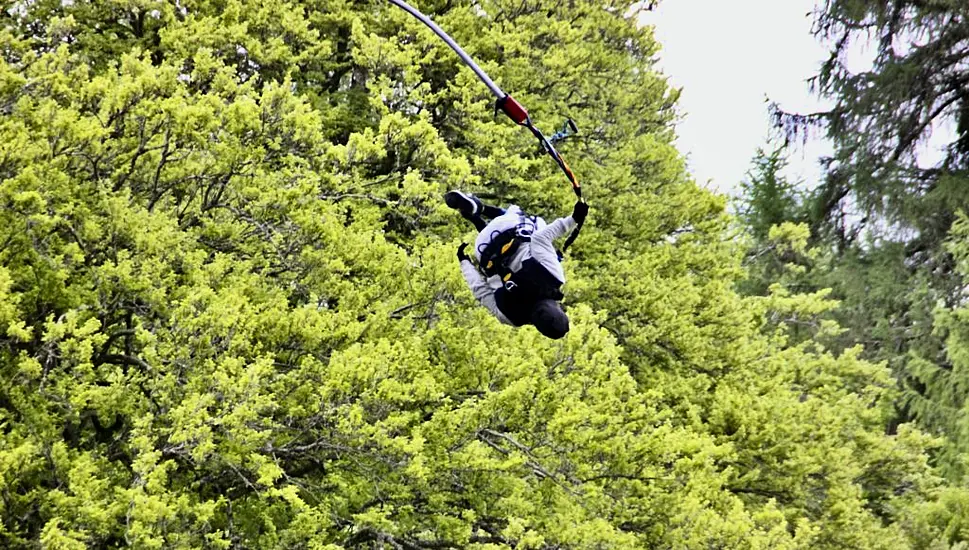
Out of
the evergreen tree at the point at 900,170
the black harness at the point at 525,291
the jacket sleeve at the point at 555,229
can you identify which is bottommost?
the black harness at the point at 525,291

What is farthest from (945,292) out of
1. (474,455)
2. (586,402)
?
(474,455)

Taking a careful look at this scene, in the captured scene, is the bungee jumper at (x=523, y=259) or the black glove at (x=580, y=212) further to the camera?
the bungee jumper at (x=523, y=259)

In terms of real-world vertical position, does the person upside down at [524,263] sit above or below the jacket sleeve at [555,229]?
below

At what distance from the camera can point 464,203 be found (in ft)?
24.7

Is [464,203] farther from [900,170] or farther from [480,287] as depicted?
[900,170]

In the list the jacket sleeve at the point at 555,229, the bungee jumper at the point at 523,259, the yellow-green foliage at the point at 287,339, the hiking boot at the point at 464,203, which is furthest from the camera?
the yellow-green foliage at the point at 287,339

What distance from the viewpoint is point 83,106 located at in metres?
9.73

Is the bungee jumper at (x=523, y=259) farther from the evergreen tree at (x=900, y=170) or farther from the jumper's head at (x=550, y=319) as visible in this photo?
the evergreen tree at (x=900, y=170)

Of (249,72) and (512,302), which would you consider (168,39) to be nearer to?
(249,72)

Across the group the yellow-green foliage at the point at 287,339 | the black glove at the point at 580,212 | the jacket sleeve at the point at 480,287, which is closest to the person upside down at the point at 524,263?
the black glove at the point at 580,212

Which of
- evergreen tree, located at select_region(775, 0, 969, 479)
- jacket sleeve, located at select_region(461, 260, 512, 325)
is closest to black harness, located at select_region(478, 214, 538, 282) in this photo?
jacket sleeve, located at select_region(461, 260, 512, 325)

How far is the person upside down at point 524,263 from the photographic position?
720 centimetres

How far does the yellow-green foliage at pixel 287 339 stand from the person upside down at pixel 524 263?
2.05 metres

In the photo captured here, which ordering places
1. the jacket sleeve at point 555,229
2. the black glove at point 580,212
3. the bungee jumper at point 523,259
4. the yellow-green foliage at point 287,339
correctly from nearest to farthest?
the black glove at point 580,212 → the jacket sleeve at point 555,229 → the bungee jumper at point 523,259 → the yellow-green foliage at point 287,339
